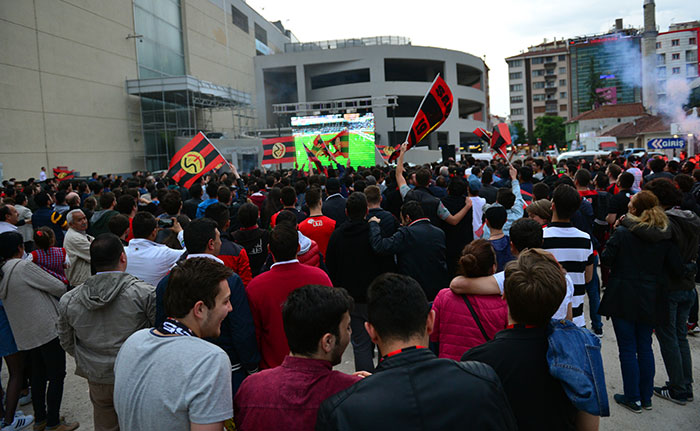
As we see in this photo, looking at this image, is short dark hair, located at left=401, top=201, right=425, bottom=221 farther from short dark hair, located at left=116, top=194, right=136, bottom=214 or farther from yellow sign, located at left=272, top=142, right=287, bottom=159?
yellow sign, located at left=272, top=142, right=287, bottom=159

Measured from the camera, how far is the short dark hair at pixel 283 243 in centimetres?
325

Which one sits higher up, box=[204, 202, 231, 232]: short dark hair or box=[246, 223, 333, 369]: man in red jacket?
box=[204, 202, 231, 232]: short dark hair

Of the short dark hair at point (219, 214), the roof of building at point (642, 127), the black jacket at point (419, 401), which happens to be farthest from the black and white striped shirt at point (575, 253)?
the roof of building at point (642, 127)

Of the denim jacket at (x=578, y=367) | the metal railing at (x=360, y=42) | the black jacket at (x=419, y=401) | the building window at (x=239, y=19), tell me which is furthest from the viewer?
the metal railing at (x=360, y=42)

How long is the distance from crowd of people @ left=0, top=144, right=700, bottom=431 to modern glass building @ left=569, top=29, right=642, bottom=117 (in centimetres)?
9861

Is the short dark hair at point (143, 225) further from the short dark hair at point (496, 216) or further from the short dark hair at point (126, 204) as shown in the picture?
the short dark hair at point (496, 216)

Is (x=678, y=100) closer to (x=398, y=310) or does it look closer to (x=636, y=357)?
(x=636, y=357)

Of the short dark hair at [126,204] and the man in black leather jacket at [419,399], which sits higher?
the short dark hair at [126,204]

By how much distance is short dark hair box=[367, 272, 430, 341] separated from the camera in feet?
5.94

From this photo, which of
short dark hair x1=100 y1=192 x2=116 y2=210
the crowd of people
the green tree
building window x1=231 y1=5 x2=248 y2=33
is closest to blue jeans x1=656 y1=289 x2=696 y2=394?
the crowd of people

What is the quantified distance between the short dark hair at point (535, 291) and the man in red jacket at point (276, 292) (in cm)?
155

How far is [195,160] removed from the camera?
9320 mm

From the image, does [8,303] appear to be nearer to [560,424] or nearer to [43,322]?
[43,322]

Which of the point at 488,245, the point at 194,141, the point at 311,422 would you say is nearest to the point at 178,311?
the point at 311,422
